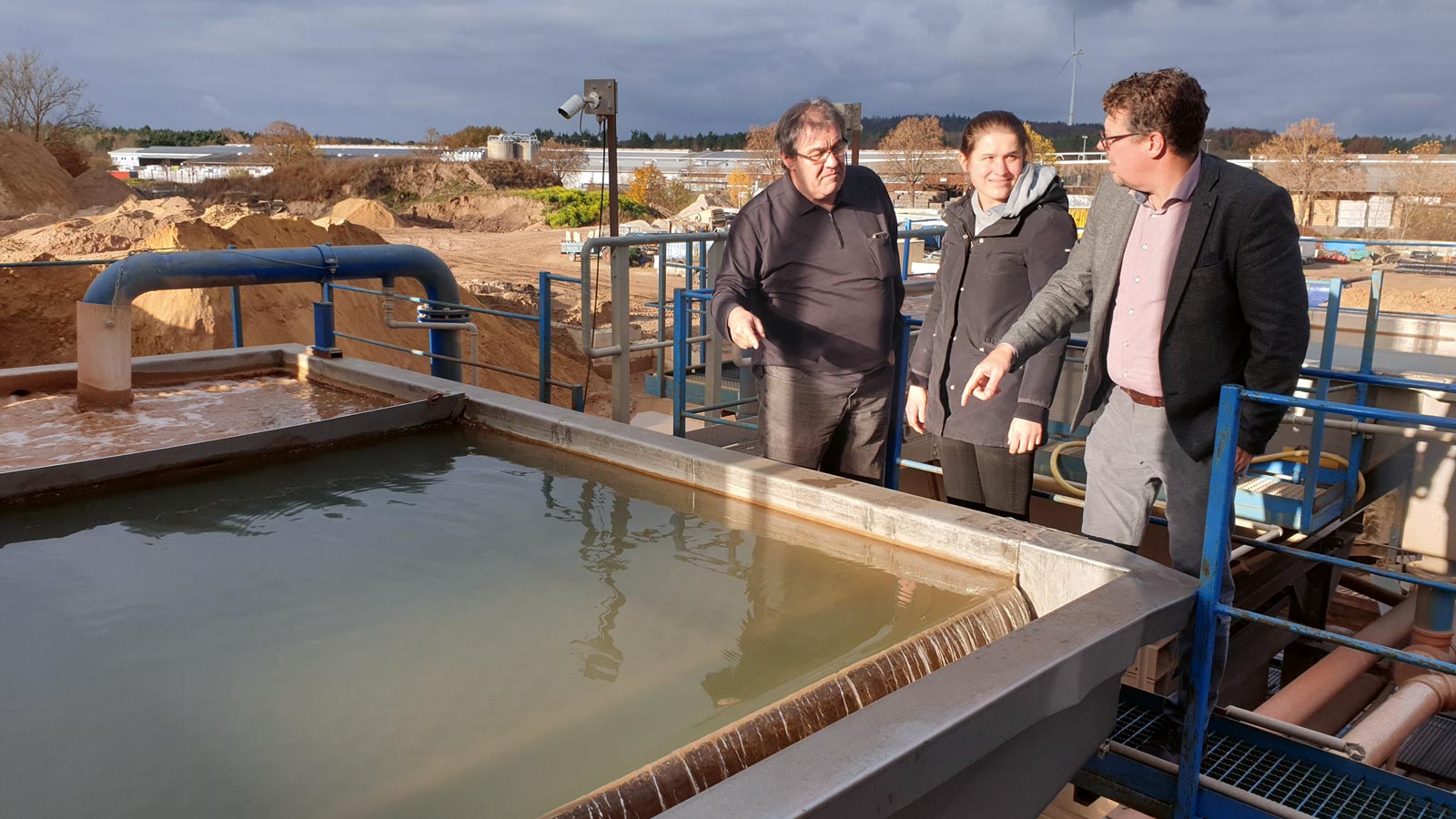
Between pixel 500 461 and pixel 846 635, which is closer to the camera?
pixel 846 635

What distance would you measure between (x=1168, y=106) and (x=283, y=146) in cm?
4663

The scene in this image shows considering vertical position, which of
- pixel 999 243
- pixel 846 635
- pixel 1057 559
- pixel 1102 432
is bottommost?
pixel 846 635

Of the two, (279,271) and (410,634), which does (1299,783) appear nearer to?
(410,634)

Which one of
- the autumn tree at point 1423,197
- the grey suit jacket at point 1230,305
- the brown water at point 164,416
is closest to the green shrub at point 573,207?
the autumn tree at point 1423,197

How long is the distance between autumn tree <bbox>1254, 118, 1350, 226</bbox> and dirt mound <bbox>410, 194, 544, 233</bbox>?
76.9 feet

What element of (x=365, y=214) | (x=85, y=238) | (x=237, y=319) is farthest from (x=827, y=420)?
(x=365, y=214)

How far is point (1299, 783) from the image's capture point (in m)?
2.62

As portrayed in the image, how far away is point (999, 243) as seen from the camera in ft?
10.4

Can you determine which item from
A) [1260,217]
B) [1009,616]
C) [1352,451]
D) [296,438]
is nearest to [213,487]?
[296,438]

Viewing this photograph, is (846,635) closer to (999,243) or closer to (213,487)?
(999,243)

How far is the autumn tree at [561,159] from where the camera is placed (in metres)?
47.0

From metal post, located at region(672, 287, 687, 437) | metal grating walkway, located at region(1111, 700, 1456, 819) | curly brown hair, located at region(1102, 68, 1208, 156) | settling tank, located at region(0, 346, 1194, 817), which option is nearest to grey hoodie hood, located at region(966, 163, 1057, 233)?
curly brown hair, located at region(1102, 68, 1208, 156)

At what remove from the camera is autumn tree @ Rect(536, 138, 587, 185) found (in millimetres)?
47000

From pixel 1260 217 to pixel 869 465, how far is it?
5.36 ft
